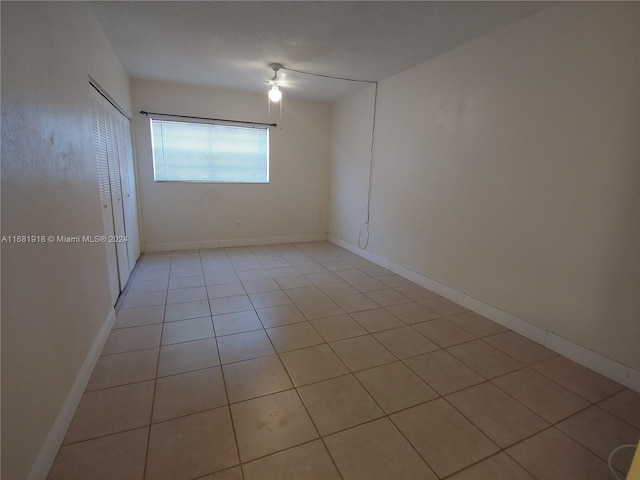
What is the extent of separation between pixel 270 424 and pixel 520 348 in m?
1.88

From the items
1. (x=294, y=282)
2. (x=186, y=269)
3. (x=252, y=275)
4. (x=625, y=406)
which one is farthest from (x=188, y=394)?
(x=625, y=406)

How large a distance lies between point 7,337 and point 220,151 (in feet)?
13.0

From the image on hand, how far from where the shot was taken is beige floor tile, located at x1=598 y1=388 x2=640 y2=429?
5.38 feet

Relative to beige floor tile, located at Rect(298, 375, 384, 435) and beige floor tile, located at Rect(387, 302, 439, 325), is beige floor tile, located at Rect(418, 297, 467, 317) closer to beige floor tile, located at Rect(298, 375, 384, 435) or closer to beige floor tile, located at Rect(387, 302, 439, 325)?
beige floor tile, located at Rect(387, 302, 439, 325)

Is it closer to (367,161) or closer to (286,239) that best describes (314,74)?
(367,161)

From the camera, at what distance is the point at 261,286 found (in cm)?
331

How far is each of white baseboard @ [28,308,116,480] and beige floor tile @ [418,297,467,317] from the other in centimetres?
263

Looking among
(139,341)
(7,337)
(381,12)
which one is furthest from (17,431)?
(381,12)

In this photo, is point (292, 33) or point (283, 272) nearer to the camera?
point (292, 33)

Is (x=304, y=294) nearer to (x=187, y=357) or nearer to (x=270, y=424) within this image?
(x=187, y=357)

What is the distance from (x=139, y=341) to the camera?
7.28 ft

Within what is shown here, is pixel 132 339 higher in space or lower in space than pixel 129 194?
lower

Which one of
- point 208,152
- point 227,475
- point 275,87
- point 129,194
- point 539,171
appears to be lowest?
point 227,475

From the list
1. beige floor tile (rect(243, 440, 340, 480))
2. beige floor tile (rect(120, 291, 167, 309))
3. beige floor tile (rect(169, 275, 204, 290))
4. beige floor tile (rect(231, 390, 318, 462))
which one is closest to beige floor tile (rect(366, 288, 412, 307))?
beige floor tile (rect(231, 390, 318, 462))
